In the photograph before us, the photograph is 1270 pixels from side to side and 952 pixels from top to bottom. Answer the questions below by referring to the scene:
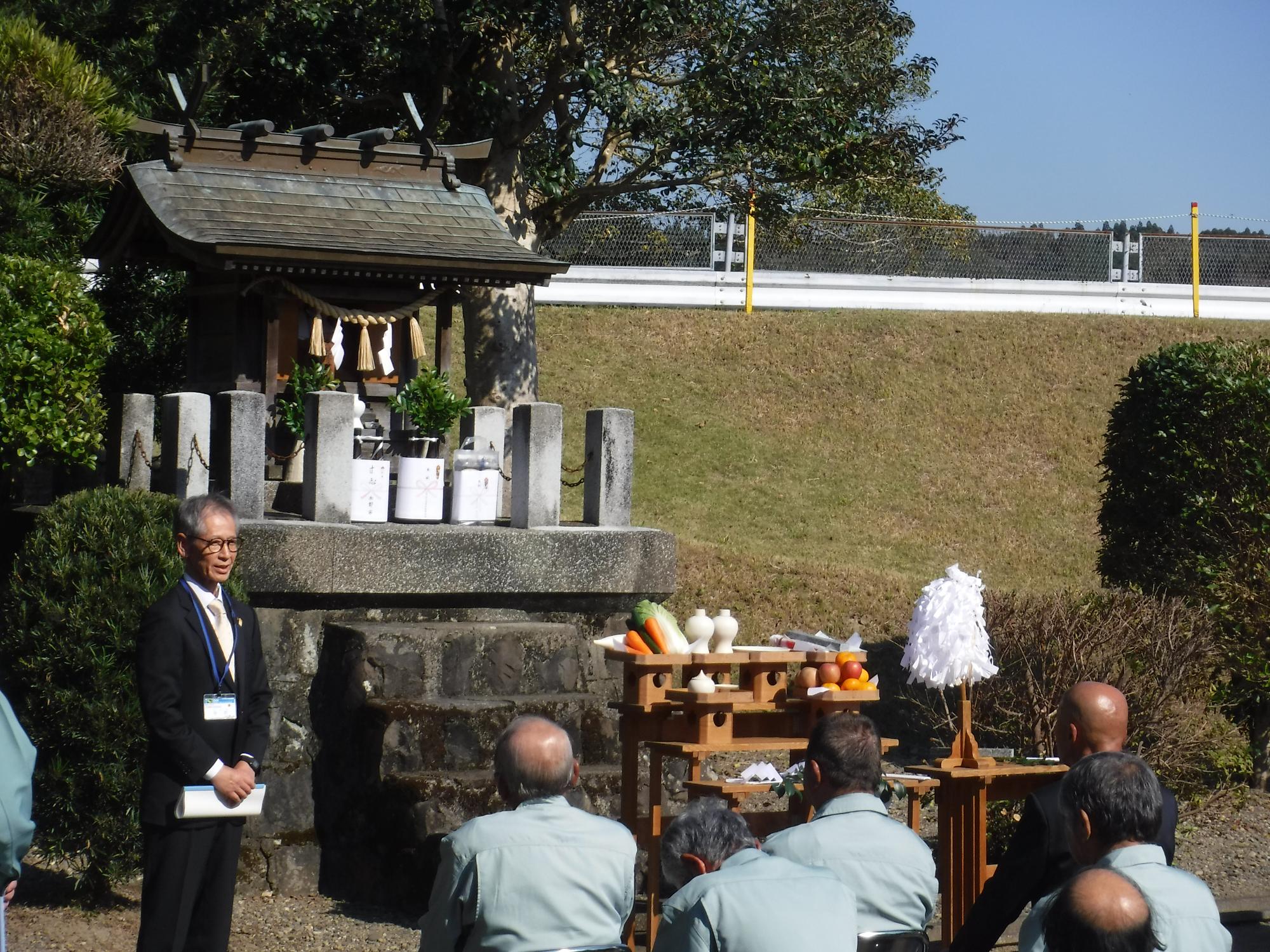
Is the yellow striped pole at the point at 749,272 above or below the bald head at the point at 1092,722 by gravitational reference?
above

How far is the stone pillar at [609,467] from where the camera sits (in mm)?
8398

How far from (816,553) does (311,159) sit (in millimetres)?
8151

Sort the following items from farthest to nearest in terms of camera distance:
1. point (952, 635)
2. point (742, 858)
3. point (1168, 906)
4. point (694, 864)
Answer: point (952, 635)
point (694, 864)
point (742, 858)
point (1168, 906)

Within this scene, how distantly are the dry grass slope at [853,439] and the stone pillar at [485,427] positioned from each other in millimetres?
4846

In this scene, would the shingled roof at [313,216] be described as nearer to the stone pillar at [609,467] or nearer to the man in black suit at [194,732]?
the stone pillar at [609,467]

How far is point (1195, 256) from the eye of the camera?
24.0 meters

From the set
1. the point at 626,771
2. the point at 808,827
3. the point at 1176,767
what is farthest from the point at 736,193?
the point at 808,827

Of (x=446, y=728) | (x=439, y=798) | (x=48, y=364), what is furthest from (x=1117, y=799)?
(x=48, y=364)

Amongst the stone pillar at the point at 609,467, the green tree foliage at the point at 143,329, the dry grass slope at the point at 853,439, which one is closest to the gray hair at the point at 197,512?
the stone pillar at the point at 609,467

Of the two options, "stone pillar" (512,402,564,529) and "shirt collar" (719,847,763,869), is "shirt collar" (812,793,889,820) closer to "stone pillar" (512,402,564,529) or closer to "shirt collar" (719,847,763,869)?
"shirt collar" (719,847,763,869)

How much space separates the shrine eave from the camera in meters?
8.19

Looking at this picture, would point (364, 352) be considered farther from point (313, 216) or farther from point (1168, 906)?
point (1168, 906)

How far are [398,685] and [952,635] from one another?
287 cm

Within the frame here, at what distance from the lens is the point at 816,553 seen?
51.3 feet
